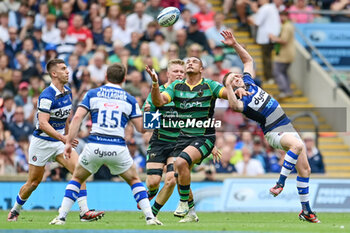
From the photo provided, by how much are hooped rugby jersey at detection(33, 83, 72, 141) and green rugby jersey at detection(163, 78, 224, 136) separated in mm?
1718

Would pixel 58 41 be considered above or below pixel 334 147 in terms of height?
above

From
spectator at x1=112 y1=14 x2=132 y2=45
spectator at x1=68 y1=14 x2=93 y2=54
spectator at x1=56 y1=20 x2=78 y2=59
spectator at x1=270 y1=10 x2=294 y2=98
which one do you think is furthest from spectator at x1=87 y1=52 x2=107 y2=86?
spectator at x1=270 y1=10 x2=294 y2=98

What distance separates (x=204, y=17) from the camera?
24.9 m

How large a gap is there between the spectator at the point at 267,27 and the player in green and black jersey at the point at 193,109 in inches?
405

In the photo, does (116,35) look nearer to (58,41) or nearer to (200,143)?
(58,41)

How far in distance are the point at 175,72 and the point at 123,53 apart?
7330mm

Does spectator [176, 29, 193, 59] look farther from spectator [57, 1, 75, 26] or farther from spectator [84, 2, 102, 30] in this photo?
spectator [57, 1, 75, 26]

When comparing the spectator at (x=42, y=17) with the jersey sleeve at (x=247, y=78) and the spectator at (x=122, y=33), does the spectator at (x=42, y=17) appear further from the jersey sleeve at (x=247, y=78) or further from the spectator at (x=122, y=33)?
the jersey sleeve at (x=247, y=78)

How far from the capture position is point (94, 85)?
21281mm

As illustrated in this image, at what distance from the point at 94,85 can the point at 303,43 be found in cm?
789

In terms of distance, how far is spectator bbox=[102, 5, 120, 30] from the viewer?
23.8 metres

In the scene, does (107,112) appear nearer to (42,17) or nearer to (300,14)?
(42,17)

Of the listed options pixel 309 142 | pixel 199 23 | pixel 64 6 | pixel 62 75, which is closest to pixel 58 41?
pixel 64 6

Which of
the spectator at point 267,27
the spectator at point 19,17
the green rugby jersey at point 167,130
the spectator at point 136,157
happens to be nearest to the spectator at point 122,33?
the spectator at point 19,17
